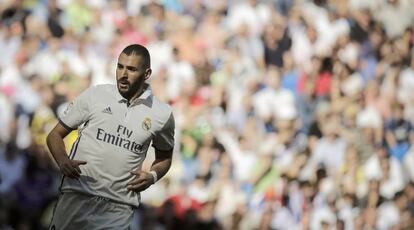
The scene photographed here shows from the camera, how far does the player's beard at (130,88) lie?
6695mm

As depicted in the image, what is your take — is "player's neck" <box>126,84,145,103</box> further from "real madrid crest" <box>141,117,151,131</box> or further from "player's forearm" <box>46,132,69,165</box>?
"player's forearm" <box>46,132,69,165</box>

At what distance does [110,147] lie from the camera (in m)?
6.69

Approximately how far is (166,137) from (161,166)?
20 cm

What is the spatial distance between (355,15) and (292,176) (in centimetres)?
436

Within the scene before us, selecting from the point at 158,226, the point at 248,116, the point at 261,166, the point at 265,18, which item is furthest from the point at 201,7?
the point at 158,226

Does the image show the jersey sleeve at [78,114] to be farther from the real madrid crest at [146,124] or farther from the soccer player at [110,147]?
the real madrid crest at [146,124]

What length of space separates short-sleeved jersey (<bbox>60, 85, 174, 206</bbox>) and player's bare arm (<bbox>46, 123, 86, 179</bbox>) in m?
0.08

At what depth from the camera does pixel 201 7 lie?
15766 mm

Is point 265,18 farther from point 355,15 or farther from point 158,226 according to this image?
point 158,226

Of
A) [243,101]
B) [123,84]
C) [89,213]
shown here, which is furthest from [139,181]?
[243,101]

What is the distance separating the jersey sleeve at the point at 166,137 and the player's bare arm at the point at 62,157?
1.94 feet

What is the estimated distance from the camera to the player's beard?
6695 millimetres

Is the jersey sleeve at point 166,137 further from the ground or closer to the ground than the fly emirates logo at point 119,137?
further from the ground

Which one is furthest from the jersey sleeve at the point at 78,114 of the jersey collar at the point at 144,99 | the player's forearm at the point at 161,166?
the player's forearm at the point at 161,166
